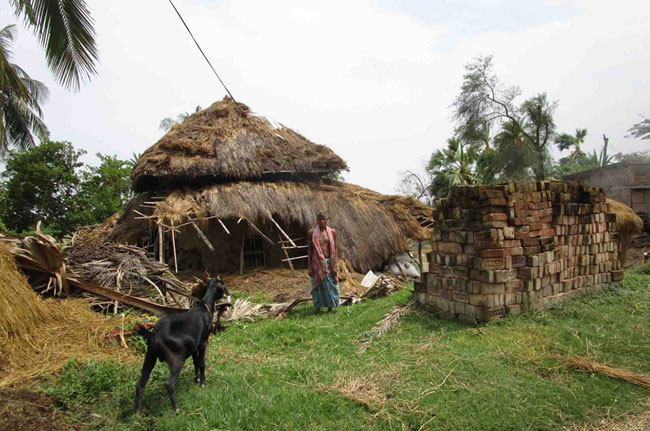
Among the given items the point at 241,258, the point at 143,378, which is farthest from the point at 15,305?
the point at 241,258

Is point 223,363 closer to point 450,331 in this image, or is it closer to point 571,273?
point 450,331

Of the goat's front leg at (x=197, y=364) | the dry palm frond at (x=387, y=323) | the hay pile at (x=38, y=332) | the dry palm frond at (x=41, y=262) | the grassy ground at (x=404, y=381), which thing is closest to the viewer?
the grassy ground at (x=404, y=381)

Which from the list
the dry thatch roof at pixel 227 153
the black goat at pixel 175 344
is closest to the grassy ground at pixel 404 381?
the black goat at pixel 175 344

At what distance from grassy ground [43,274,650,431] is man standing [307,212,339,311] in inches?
54.4

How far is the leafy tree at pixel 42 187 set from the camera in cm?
1697

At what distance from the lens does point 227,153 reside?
1164 cm

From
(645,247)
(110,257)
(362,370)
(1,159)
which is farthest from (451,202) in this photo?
(1,159)

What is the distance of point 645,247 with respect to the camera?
13.4 meters

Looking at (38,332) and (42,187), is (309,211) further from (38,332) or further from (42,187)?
(42,187)

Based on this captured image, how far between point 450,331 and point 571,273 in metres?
2.18

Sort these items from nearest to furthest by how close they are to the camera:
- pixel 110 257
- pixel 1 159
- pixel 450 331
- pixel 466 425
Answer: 1. pixel 466 425
2. pixel 450 331
3. pixel 110 257
4. pixel 1 159

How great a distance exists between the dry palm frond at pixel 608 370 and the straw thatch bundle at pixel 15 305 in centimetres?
551

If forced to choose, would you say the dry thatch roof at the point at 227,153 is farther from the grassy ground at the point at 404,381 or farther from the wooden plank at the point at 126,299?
the grassy ground at the point at 404,381

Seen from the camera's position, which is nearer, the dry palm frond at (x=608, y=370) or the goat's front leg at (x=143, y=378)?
the goat's front leg at (x=143, y=378)
